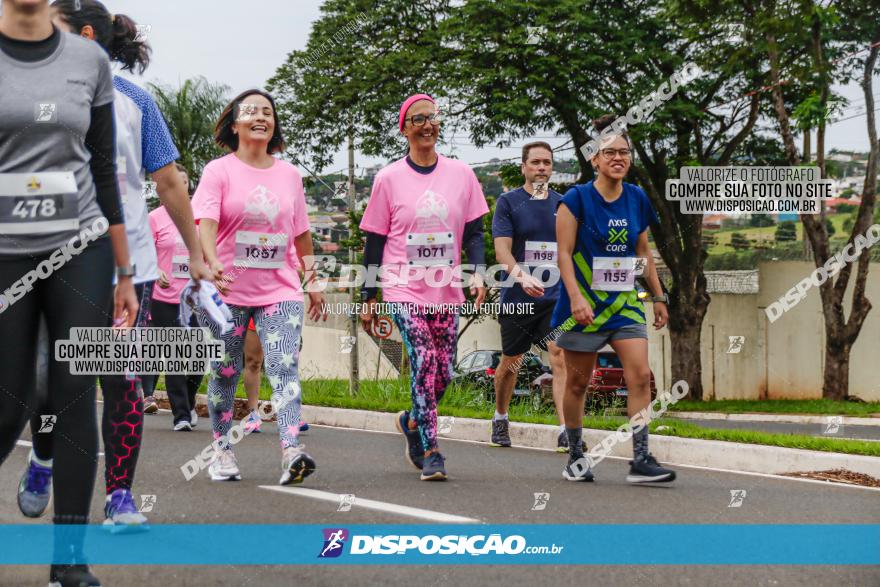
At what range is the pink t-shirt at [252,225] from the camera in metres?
6.53

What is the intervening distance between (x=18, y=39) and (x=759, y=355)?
29.8 m

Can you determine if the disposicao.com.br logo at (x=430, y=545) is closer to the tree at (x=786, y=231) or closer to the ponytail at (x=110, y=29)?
the ponytail at (x=110, y=29)

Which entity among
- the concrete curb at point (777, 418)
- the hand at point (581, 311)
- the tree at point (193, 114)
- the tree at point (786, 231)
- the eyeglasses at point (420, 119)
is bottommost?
the concrete curb at point (777, 418)

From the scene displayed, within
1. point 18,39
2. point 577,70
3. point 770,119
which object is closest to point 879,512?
point 18,39

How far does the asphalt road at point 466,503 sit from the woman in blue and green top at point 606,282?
0.48m

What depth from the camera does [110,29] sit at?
4.90 m

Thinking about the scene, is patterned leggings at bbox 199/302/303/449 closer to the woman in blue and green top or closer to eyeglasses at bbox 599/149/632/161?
the woman in blue and green top

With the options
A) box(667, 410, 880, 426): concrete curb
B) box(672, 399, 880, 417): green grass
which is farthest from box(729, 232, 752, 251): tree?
box(667, 410, 880, 426): concrete curb

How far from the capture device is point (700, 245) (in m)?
27.8

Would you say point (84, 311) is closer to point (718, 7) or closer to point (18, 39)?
point (18, 39)

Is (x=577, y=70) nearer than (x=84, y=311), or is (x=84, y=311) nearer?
(x=84, y=311)

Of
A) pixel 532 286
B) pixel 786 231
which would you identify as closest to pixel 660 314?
pixel 532 286

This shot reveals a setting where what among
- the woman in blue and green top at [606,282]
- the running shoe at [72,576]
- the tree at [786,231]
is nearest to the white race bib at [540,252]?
the woman in blue and green top at [606,282]

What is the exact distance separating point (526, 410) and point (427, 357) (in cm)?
623
